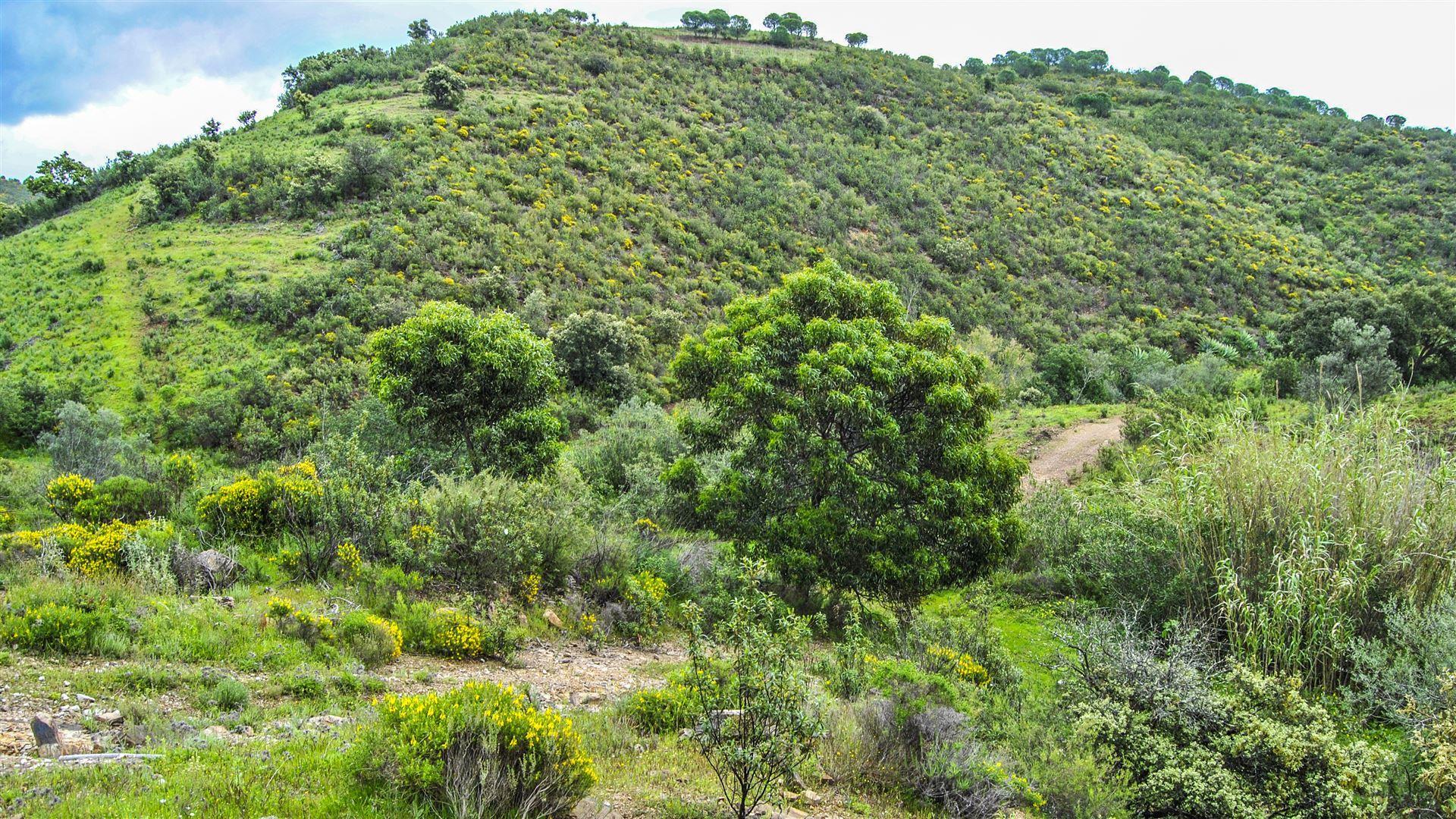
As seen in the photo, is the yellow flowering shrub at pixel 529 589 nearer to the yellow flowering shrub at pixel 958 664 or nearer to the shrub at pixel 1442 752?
the yellow flowering shrub at pixel 958 664

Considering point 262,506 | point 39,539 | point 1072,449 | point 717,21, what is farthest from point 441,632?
point 717,21

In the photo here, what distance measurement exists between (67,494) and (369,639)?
5761mm

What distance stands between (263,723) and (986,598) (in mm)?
7808

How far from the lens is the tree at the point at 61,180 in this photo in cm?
3316

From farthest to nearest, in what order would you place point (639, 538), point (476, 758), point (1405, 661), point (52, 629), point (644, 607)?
point (639, 538), point (644, 607), point (1405, 661), point (52, 629), point (476, 758)

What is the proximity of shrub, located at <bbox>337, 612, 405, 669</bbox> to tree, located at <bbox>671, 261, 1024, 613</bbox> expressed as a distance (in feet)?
15.2

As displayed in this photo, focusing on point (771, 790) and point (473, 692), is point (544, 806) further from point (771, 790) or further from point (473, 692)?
point (771, 790)

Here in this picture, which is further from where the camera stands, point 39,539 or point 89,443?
point 89,443

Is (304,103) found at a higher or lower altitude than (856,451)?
higher

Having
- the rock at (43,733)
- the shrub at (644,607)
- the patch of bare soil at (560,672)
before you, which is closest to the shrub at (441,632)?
the patch of bare soil at (560,672)

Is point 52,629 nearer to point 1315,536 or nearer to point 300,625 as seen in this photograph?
point 300,625

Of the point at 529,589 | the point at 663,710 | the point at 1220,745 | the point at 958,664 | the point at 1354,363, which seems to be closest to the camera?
→ the point at 1220,745

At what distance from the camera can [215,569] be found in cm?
796

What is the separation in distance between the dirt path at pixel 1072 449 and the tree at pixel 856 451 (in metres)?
8.73
